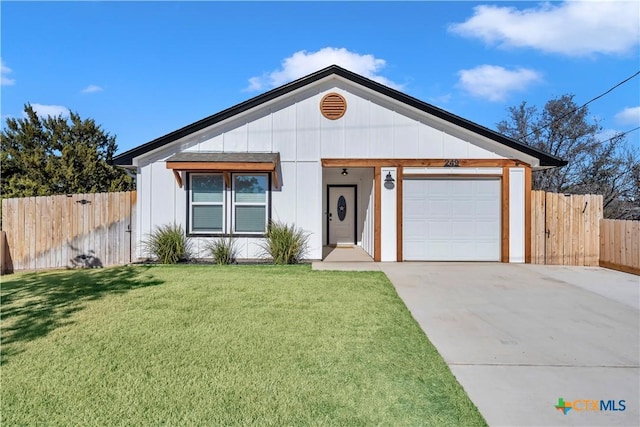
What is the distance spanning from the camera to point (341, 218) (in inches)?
539

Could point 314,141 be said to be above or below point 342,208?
above

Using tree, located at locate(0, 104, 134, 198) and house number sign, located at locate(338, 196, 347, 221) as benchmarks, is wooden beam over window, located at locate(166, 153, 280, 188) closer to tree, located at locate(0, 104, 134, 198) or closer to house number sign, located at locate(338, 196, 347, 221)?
house number sign, located at locate(338, 196, 347, 221)

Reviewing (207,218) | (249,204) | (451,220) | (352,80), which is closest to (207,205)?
(207,218)

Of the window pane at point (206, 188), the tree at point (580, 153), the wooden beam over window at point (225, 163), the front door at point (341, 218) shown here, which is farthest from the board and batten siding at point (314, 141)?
the tree at point (580, 153)

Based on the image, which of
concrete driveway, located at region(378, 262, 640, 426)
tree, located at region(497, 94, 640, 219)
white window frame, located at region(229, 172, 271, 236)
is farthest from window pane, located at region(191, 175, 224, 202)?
tree, located at region(497, 94, 640, 219)

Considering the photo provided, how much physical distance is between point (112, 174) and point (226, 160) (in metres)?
19.3

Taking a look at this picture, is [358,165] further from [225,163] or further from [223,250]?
[223,250]

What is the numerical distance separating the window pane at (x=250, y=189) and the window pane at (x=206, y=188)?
0.50 metres

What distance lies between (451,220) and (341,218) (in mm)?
4783

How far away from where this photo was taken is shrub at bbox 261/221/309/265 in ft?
30.9

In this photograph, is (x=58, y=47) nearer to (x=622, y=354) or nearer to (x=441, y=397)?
(x=441, y=397)

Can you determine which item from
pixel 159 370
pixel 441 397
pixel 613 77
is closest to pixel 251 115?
pixel 159 370

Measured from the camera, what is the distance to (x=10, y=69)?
11156 millimetres

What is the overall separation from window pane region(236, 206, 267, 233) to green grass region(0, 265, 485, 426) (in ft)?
11.5
